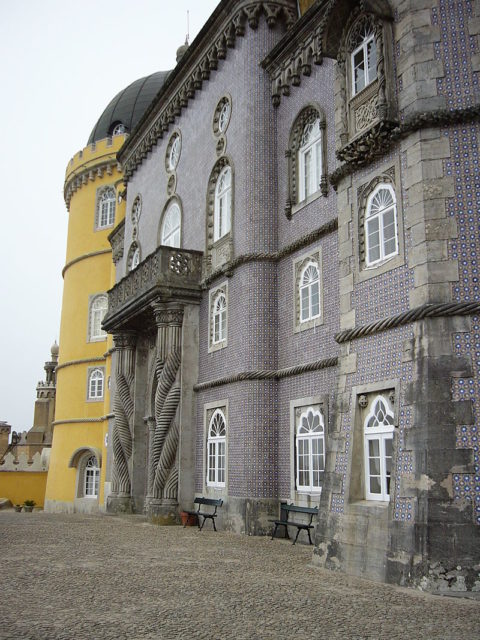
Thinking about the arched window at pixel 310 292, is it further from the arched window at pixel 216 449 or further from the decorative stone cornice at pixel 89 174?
the decorative stone cornice at pixel 89 174

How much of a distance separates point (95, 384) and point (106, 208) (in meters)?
8.46

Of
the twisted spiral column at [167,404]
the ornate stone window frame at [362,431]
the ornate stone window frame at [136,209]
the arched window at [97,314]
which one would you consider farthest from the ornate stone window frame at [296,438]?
the arched window at [97,314]

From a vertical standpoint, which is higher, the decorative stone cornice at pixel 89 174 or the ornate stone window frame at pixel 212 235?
the decorative stone cornice at pixel 89 174

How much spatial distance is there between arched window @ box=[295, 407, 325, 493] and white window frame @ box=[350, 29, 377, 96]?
21.5 feet

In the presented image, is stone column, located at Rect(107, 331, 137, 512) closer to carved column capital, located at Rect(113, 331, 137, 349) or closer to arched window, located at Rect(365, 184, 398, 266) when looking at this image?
carved column capital, located at Rect(113, 331, 137, 349)

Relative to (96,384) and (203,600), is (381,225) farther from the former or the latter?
(96,384)

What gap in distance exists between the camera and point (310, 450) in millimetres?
14875

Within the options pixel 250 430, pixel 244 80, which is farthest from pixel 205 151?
pixel 250 430

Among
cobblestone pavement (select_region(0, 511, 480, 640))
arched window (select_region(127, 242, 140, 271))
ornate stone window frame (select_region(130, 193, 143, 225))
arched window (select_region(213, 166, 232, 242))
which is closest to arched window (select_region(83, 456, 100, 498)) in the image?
arched window (select_region(127, 242, 140, 271))

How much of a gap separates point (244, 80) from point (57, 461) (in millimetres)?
21460

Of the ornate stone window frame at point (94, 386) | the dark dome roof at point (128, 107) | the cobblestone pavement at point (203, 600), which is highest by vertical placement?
the dark dome roof at point (128, 107)

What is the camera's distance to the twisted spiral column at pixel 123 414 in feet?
76.9

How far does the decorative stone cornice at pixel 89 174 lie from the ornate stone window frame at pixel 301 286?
19158 millimetres

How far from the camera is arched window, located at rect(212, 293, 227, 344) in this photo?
1836 cm
